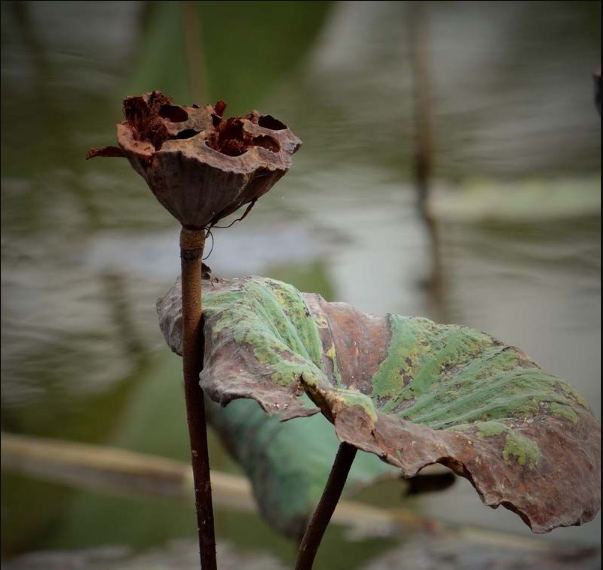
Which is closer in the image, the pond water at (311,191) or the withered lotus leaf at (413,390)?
the withered lotus leaf at (413,390)

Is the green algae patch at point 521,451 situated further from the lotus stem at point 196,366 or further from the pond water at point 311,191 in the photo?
the pond water at point 311,191

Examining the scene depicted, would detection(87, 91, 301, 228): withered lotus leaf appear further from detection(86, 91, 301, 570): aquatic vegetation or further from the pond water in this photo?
the pond water

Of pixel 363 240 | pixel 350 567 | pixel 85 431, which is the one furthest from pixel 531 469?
pixel 363 240

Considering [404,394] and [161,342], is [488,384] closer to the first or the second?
[404,394]

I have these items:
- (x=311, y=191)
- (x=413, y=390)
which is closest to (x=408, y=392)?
(x=413, y=390)

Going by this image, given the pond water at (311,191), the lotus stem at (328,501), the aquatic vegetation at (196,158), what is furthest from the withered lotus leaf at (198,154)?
the pond water at (311,191)

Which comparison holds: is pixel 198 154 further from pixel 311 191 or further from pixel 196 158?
pixel 311 191
